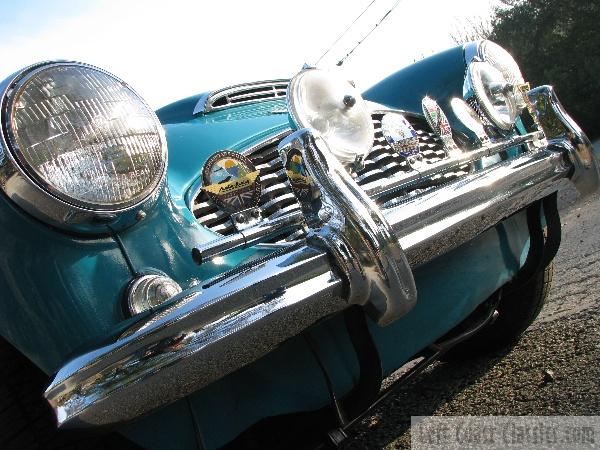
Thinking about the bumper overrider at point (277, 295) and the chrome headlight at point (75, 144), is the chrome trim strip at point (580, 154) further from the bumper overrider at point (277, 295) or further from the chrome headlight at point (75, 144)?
the chrome headlight at point (75, 144)

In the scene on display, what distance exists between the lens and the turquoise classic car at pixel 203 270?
3.78 feet

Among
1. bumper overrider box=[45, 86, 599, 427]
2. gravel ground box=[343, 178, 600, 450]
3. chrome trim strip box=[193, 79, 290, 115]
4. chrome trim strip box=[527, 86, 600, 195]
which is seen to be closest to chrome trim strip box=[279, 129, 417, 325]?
bumper overrider box=[45, 86, 599, 427]

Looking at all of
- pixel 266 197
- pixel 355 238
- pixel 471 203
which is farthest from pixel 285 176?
pixel 355 238

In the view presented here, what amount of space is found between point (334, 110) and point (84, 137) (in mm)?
868

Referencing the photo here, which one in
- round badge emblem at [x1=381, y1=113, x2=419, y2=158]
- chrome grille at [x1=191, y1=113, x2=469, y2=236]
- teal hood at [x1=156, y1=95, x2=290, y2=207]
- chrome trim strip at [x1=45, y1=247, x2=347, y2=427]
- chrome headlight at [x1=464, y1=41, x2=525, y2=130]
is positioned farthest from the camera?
chrome headlight at [x1=464, y1=41, x2=525, y2=130]

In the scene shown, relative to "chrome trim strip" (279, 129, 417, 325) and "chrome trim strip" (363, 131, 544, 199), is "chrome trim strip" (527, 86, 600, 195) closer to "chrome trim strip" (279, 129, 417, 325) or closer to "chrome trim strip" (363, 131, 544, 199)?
"chrome trim strip" (363, 131, 544, 199)

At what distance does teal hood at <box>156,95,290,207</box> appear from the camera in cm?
187

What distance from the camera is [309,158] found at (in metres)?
1.36

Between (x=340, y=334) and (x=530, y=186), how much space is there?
840 mm

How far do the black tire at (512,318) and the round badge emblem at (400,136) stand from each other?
67cm

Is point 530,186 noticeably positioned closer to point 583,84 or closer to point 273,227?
point 273,227

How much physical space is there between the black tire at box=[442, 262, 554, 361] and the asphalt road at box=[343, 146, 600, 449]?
0.14 ft

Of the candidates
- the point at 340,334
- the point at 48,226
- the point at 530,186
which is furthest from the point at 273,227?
the point at 530,186

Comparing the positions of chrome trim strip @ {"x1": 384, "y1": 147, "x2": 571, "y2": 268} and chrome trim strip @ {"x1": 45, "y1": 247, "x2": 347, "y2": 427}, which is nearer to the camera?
chrome trim strip @ {"x1": 45, "y1": 247, "x2": 347, "y2": 427}
